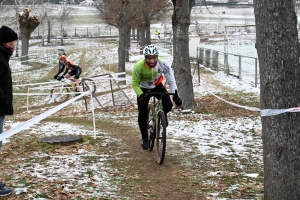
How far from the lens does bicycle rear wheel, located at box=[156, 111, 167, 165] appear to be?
732 centimetres

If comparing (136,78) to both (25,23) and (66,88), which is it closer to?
(66,88)

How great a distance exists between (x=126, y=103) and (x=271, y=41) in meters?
12.3

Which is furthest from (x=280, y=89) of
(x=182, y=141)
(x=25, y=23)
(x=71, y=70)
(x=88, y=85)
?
(x=25, y=23)

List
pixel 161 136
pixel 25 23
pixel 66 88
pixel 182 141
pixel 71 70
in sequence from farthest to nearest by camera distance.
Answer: pixel 25 23 < pixel 66 88 < pixel 71 70 < pixel 182 141 < pixel 161 136

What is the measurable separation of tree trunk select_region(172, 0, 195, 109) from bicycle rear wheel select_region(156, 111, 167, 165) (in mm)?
5602

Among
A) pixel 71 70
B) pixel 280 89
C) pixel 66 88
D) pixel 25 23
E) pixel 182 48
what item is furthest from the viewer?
pixel 25 23

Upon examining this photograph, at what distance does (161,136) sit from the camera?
755cm

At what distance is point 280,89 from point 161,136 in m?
3.00

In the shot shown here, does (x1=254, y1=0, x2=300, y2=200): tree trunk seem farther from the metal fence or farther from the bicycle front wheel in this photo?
the metal fence

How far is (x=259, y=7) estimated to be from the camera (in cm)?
488

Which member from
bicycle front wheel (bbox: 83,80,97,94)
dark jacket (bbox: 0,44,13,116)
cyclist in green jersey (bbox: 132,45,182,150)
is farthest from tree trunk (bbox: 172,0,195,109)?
dark jacket (bbox: 0,44,13,116)

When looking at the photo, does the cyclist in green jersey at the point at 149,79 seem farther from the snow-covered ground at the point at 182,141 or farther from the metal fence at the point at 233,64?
the metal fence at the point at 233,64

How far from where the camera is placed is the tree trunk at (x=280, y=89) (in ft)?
15.8

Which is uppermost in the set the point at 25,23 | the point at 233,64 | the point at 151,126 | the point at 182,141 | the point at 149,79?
the point at 25,23
